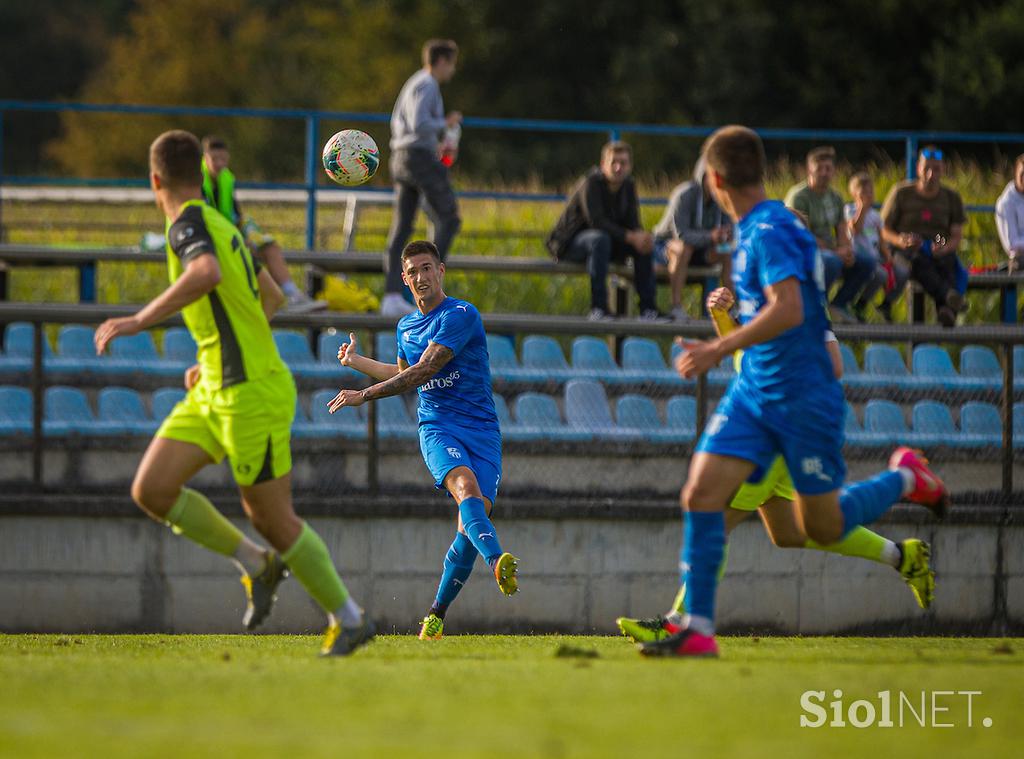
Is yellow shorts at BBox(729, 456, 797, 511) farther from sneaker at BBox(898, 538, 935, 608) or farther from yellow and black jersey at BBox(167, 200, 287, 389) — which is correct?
yellow and black jersey at BBox(167, 200, 287, 389)

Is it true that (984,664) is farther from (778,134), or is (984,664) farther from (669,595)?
(778,134)

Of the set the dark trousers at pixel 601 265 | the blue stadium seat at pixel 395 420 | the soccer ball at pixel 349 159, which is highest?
the soccer ball at pixel 349 159

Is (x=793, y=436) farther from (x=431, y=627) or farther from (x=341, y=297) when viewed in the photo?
(x=341, y=297)

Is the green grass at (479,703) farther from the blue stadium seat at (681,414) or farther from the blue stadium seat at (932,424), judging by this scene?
the blue stadium seat at (932,424)

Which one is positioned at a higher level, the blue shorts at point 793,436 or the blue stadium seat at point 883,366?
the blue stadium seat at point 883,366

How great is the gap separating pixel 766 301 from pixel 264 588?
7.94 feet

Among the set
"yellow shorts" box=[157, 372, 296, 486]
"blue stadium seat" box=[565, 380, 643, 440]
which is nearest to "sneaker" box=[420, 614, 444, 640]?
"yellow shorts" box=[157, 372, 296, 486]

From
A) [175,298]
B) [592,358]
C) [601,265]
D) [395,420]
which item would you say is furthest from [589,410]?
[175,298]

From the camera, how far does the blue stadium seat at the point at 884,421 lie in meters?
12.0

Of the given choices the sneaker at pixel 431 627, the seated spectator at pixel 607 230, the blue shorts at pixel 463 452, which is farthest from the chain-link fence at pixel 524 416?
the blue shorts at pixel 463 452

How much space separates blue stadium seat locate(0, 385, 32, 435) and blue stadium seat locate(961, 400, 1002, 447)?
6.79m

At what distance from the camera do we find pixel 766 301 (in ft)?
20.4

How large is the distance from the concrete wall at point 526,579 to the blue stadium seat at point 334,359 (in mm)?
1570

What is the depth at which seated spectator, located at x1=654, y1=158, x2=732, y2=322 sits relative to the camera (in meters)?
13.6
